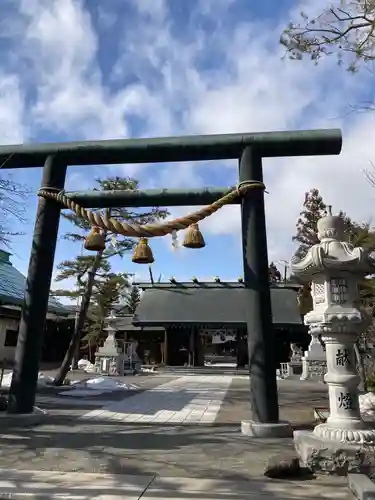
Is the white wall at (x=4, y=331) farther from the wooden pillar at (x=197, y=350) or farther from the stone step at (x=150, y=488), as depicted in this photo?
the stone step at (x=150, y=488)

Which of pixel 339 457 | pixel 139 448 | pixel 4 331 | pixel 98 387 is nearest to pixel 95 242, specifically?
pixel 139 448

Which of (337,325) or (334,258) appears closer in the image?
(337,325)

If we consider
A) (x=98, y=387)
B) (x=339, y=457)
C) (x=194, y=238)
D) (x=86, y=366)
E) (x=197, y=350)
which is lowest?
(x=339, y=457)

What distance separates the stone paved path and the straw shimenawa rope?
3.58 metres

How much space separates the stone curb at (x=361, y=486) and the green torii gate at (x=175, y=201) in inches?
83.3

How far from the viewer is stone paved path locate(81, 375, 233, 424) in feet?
26.6

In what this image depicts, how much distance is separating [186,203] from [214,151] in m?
1.11

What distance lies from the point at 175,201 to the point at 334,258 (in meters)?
3.34

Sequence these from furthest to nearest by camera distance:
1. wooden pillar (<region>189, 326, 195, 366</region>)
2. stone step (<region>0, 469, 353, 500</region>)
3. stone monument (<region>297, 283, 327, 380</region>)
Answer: wooden pillar (<region>189, 326, 195, 366</region>) < stone monument (<region>297, 283, 327, 380</region>) < stone step (<region>0, 469, 353, 500</region>)

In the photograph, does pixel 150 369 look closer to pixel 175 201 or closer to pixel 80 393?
pixel 80 393

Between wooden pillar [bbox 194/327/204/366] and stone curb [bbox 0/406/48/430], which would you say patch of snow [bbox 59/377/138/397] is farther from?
wooden pillar [bbox 194/327/204/366]

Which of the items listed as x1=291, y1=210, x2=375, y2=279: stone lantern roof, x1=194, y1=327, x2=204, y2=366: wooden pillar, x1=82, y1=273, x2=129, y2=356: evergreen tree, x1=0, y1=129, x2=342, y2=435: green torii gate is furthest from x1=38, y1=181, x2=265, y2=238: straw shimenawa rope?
x1=194, y1=327, x2=204, y2=366: wooden pillar

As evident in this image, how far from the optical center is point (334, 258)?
18.1 ft

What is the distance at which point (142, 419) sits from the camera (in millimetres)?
8047
